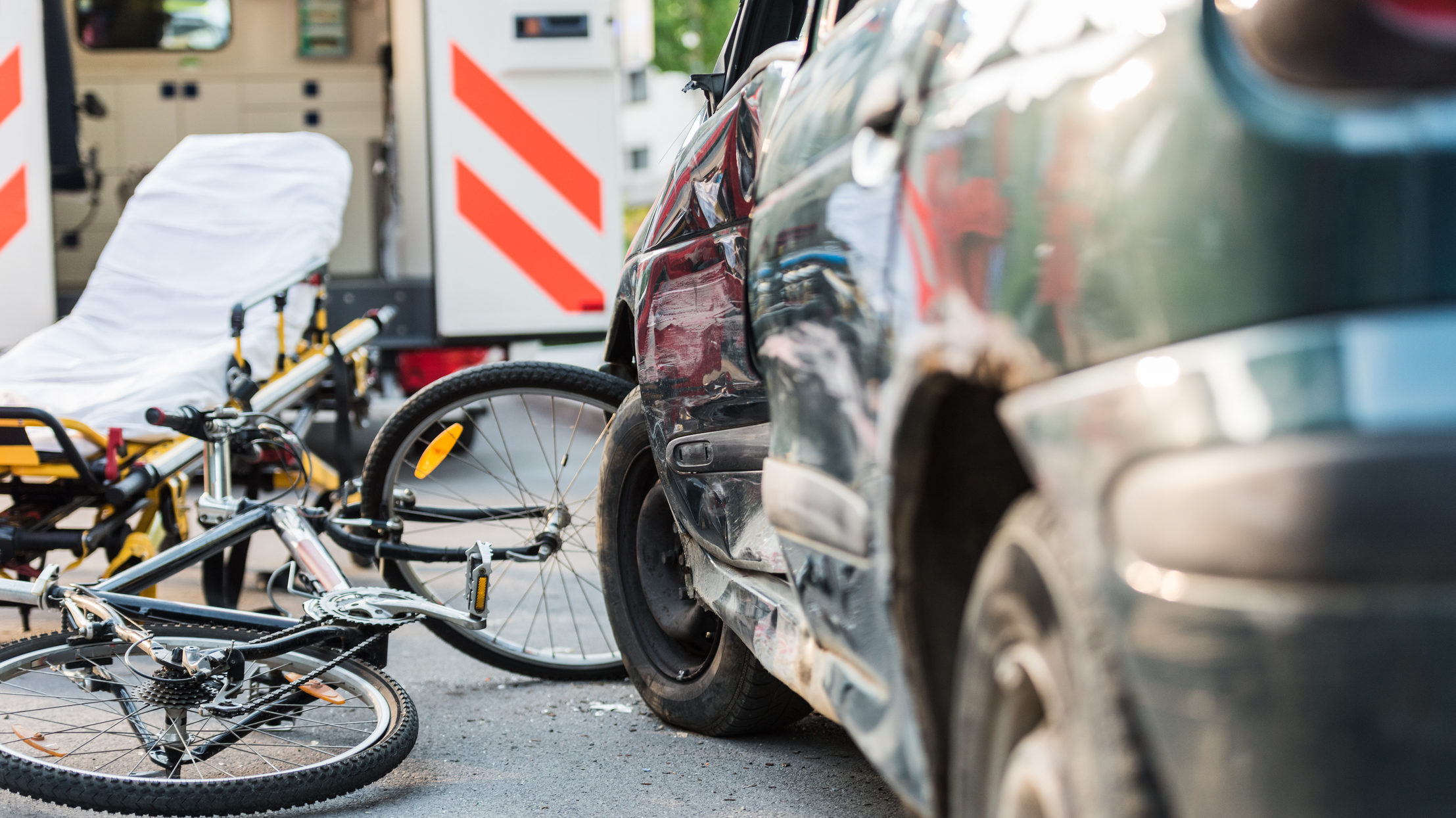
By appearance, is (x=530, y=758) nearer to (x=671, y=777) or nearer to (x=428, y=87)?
(x=671, y=777)

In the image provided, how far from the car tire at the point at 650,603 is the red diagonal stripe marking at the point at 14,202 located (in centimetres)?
367

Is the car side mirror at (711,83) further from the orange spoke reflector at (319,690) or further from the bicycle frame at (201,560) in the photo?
the orange spoke reflector at (319,690)

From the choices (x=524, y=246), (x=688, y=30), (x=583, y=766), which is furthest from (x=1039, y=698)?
(x=688, y=30)

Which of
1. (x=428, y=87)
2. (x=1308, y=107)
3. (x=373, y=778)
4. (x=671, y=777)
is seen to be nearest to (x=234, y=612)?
(x=373, y=778)

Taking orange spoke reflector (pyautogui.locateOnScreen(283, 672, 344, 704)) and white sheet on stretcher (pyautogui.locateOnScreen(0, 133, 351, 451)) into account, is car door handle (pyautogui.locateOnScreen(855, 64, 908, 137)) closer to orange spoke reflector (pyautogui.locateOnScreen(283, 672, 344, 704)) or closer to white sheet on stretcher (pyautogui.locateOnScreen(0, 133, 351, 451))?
orange spoke reflector (pyautogui.locateOnScreen(283, 672, 344, 704))

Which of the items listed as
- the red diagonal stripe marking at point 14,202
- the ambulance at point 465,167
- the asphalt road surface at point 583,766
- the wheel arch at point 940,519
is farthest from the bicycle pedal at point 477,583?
the red diagonal stripe marking at point 14,202

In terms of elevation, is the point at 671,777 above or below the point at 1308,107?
below

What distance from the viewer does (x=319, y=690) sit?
2.77m

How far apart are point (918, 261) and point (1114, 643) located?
1.62 feet

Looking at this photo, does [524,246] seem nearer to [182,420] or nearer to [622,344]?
[622,344]

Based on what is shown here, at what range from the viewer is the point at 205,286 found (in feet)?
15.4

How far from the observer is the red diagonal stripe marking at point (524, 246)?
20.5ft

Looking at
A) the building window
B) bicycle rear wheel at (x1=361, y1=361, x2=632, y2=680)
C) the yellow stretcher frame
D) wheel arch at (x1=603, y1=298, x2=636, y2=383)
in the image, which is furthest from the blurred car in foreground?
the building window

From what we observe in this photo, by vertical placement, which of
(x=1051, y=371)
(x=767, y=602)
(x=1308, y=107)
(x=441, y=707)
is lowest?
(x=441, y=707)
